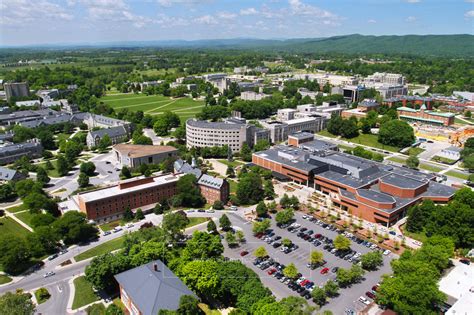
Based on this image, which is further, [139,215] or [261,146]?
[261,146]

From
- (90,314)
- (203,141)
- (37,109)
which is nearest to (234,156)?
(203,141)

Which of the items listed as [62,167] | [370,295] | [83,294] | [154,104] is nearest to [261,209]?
[370,295]

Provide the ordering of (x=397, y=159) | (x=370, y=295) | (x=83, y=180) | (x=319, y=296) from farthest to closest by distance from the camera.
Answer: (x=397, y=159) → (x=83, y=180) → (x=370, y=295) → (x=319, y=296)

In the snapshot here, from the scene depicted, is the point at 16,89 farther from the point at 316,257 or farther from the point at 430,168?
the point at 430,168

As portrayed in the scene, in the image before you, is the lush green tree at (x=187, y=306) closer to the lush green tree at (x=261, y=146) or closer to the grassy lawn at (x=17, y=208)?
the grassy lawn at (x=17, y=208)

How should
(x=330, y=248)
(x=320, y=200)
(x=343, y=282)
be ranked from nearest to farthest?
(x=343, y=282) < (x=330, y=248) < (x=320, y=200)

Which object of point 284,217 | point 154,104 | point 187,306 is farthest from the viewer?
point 154,104

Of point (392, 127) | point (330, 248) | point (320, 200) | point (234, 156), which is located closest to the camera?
point (330, 248)

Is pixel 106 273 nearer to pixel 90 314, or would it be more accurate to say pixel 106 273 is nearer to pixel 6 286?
pixel 90 314
